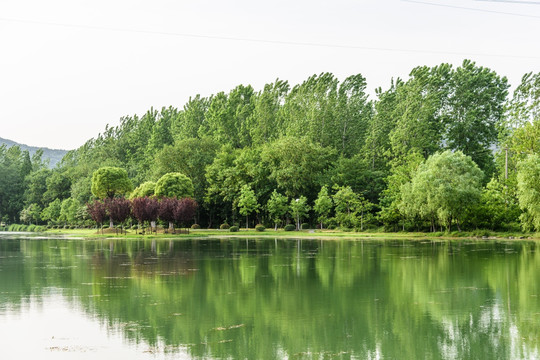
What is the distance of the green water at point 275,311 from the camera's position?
13875 millimetres

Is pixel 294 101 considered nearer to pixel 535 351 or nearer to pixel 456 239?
pixel 456 239

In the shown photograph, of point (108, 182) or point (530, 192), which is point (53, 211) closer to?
point (108, 182)

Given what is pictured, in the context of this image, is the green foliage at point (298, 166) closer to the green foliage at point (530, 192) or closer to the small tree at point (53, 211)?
the green foliage at point (530, 192)

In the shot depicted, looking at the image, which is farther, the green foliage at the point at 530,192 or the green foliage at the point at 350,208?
the green foliage at the point at 350,208

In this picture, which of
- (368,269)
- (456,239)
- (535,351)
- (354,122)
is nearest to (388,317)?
(535,351)

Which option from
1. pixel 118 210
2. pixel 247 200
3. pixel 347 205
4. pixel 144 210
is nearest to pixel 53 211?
pixel 118 210

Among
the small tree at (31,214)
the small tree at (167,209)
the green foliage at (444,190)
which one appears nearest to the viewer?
the green foliage at (444,190)

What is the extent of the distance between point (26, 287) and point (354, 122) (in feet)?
239

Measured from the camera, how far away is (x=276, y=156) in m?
87.2

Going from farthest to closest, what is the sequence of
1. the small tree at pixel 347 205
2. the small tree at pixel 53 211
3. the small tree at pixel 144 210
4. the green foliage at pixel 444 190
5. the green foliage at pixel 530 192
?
the small tree at pixel 53 211 < the small tree at pixel 347 205 < the small tree at pixel 144 210 < the green foliage at pixel 444 190 < the green foliage at pixel 530 192

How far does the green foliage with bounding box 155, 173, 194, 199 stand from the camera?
3364 inches

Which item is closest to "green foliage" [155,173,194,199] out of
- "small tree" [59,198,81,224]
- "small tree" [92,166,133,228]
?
"small tree" [92,166,133,228]

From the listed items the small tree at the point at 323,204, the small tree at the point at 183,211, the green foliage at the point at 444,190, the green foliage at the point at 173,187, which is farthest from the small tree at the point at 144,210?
the green foliage at the point at 444,190

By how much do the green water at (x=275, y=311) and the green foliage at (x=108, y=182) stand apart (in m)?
61.9
